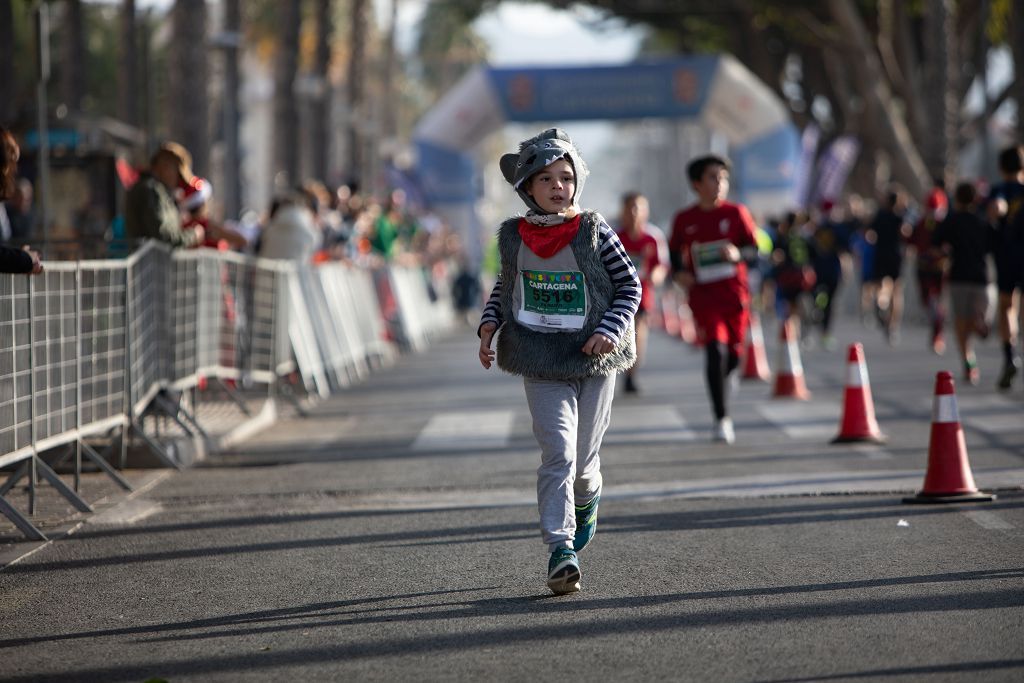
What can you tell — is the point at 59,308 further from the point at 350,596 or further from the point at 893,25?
the point at 893,25

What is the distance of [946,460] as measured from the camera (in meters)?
8.84

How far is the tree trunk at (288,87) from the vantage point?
112 ft

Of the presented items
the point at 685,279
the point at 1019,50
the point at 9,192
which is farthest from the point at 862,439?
the point at 1019,50

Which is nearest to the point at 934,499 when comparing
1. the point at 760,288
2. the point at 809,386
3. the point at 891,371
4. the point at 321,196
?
the point at 809,386

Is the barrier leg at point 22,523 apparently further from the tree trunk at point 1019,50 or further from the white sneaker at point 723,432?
the tree trunk at point 1019,50

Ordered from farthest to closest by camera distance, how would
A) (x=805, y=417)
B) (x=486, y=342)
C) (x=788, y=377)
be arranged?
(x=788, y=377) → (x=805, y=417) → (x=486, y=342)

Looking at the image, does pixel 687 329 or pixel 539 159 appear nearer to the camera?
pixel 539 159

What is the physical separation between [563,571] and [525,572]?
71 cm

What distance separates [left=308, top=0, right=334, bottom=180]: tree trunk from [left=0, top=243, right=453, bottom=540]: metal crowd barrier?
18.3 metres

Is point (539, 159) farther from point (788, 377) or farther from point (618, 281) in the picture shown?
point (788, 377)

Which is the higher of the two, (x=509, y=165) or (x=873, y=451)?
(x=509, y=165)

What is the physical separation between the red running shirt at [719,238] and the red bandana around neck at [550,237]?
5662mm

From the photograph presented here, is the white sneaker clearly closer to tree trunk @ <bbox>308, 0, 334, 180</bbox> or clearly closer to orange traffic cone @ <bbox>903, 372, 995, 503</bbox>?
orange traffic cone @ <bbox>903, 372, 995, 503</bbox>

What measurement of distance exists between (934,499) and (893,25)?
33.0m
